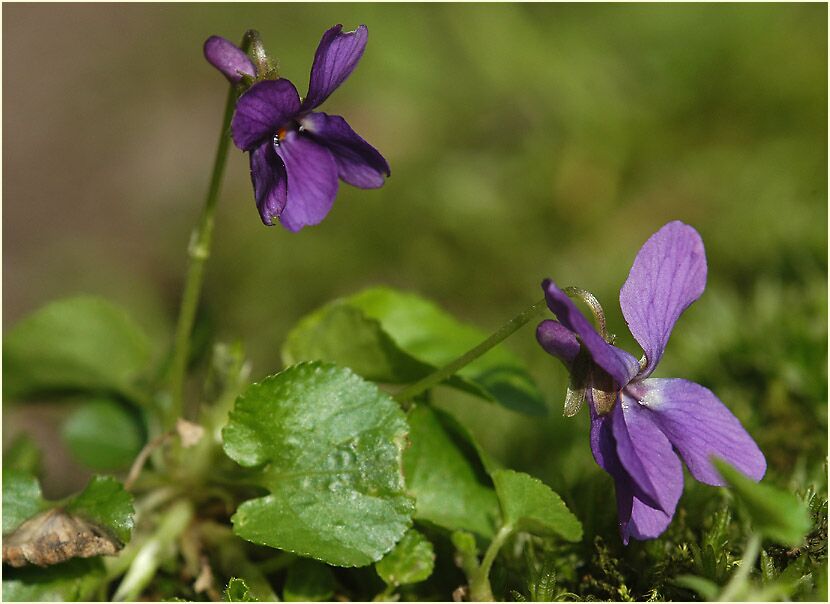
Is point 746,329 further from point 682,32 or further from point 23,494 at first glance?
point 682,32

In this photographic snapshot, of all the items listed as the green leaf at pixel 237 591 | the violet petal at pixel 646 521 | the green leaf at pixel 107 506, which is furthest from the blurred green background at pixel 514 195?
the green leaf at pixel 107 506

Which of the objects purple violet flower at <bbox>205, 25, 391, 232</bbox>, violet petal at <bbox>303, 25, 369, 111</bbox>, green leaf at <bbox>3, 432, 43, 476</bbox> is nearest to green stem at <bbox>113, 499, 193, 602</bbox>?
green leaf at <bbox>3, 432, 43, 476</bbox>

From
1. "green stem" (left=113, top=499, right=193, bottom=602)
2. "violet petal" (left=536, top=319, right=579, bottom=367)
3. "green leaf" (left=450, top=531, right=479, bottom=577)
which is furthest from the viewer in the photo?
"green stem" (left=113, top=499, right=193, bottom=602)

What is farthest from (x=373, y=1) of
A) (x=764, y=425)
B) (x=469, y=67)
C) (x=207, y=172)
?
(x=764, y=425)

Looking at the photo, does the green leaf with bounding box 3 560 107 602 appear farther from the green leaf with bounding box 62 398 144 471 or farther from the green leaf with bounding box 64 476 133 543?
the green leaf with bounding box 62 398 144 471

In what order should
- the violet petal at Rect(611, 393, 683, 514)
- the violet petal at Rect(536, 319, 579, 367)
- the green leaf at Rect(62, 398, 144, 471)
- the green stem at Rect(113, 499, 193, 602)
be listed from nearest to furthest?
1. the violet petal at Rect(611, 393, 683, 514)
2. the violet petal at Rect(536, 319, 579, 367)
3. the green stem at Rect(113, 499, 193, 602)
4. the green leaf at Rect(62, 398, 144, 471)
